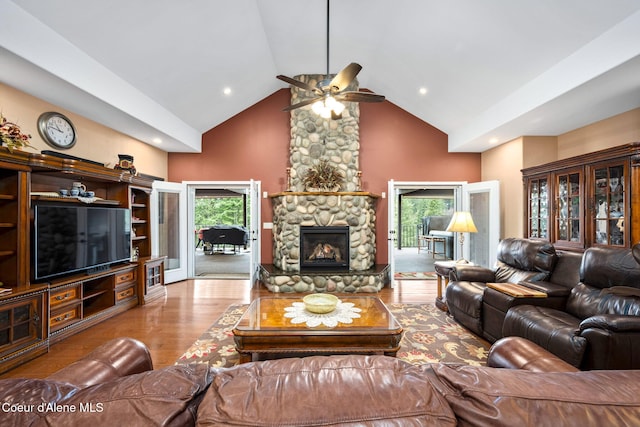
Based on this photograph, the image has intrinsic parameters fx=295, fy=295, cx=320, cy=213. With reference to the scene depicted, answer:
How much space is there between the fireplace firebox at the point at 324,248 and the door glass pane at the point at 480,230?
7.96 ft

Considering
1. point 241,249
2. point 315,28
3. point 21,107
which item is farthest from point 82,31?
point 241,249

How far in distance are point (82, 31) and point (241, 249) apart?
8556mm

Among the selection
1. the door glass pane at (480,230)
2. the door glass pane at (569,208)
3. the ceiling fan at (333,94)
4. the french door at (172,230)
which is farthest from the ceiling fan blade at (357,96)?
the french door at (172,230)

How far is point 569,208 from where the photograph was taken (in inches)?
148

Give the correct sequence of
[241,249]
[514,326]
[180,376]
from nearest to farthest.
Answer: [180,376], [514,326], [241,249]

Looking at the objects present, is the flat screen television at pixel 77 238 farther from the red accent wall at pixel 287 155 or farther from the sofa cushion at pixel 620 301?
the sofa cushion at pixel 620 301

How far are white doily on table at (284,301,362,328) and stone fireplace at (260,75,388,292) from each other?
7.03 ft

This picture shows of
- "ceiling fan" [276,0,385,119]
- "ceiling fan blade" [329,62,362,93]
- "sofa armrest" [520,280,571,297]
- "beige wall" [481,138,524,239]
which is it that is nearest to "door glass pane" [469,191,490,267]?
"beige wall" [481,138,524,239]

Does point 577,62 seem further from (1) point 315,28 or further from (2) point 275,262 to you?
(2) point 275,262

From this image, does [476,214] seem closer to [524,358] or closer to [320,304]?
[320,304]

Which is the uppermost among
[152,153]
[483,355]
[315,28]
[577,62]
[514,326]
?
[315,28]

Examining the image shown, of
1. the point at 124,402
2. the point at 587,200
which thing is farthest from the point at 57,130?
the point at 587,200

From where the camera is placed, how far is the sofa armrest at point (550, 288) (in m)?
2.61

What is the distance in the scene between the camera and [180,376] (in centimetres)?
69
